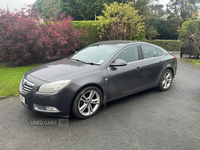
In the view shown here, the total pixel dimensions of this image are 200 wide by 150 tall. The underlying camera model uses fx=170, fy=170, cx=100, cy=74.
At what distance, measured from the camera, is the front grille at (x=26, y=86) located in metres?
3.31

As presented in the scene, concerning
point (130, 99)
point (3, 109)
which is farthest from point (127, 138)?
point (3, 109)

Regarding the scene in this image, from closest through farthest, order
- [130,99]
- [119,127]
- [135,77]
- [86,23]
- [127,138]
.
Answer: [127,138], [119,127], [135,77], [130,99], [86,23]

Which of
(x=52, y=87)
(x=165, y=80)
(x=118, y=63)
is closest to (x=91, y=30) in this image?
(x=165, y=80)

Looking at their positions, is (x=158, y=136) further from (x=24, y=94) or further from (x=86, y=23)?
(x=86, y=23)

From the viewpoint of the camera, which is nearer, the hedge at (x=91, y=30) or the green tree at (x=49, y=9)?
the hedge at (x=91, y=30)

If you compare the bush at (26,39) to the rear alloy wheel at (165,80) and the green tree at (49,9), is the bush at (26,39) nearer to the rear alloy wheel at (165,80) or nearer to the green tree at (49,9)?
the rear alloy wheel at (165,80)

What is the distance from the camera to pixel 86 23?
13641mm

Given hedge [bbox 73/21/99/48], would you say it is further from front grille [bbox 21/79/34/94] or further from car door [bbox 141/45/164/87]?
front grille [bbox 21/79/34/94]

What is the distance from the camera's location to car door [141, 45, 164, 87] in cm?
455

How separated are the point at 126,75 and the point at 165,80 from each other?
184 cm

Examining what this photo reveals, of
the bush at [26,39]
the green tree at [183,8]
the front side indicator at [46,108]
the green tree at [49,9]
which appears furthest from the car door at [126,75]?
the green tree at [49,9]

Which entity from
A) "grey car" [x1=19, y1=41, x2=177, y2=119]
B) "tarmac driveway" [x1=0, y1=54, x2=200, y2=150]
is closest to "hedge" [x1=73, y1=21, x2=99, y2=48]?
"grey car" [x1=19, y1=41, x2=177, y2=119]

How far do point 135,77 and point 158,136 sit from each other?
1667 mm

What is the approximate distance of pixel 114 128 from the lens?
3.21m
